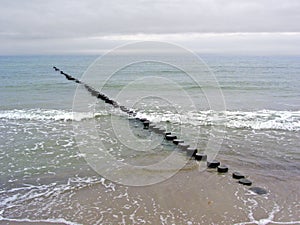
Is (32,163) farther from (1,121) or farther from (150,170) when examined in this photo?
(1,121)

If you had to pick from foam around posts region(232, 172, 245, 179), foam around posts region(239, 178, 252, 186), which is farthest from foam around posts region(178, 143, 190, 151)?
foam around posts region(239, 178, 252, 186)

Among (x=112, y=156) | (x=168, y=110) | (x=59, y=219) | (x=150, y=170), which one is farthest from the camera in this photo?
(x=168, y=110)

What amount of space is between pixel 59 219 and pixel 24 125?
29.9 feet

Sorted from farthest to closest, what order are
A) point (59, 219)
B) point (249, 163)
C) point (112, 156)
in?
point (112, 156) < point (249, 163) < point (59, 219)

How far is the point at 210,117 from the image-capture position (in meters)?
16.9

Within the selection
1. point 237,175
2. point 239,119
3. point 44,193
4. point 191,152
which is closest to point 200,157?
point 191,152

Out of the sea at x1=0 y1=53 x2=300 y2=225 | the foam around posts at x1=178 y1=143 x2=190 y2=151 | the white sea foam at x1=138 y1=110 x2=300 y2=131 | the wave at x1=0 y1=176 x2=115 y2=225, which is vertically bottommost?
the wave at x1=0 y1=176 x2=115 y2=225

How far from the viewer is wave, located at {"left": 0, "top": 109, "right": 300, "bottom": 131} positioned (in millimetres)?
15148

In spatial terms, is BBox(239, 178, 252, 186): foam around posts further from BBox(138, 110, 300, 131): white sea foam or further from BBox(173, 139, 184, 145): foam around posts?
BBox(138, 110, 300, 131): white sea foam

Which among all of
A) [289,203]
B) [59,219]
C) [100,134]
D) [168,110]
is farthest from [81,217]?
[168,110]

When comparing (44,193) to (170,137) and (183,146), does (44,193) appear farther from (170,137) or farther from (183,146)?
(170,137)

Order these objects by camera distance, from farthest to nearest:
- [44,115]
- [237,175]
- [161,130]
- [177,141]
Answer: [44,115], [161,130], [177,141], [237,175]

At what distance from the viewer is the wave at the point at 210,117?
49.7ft

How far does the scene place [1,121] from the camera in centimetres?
1576
